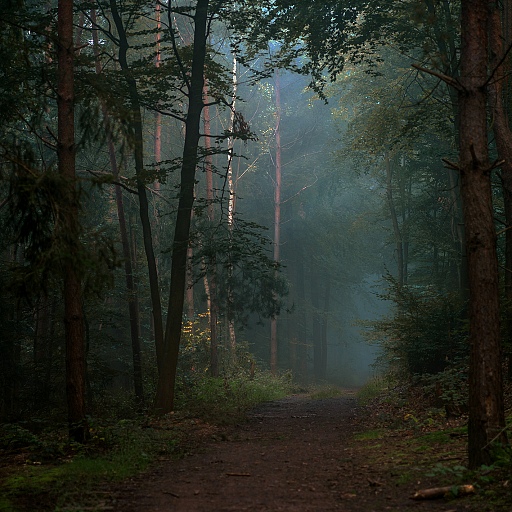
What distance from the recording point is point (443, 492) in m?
5.68

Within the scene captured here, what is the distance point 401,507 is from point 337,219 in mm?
36066

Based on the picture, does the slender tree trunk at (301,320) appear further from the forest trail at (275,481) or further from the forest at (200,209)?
the forest trail at (275,481)

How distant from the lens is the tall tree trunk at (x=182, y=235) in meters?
13.9

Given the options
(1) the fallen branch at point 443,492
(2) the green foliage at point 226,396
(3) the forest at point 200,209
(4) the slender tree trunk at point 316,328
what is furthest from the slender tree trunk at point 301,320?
(1) the fallen branch at point 443,492

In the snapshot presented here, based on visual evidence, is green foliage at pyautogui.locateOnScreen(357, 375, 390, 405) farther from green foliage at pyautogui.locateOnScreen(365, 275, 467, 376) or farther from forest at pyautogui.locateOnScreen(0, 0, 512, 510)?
green foliage at pyautogui.locateOnScreen(365, 275, 467, 376)

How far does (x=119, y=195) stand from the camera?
60.5 feet

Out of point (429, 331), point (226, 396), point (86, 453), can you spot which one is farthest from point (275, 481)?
point (226, 396)

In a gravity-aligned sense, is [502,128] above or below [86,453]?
above

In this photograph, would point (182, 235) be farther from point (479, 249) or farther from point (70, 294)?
point (479, 249)

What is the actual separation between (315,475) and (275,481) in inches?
21.9

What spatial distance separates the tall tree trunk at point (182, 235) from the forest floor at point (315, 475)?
8.28ft

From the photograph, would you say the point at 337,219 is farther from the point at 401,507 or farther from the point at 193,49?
the point at 401,507

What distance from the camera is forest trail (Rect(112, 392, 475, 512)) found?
231 inches

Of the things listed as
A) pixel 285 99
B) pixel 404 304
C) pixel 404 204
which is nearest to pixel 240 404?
pixel 404 304
